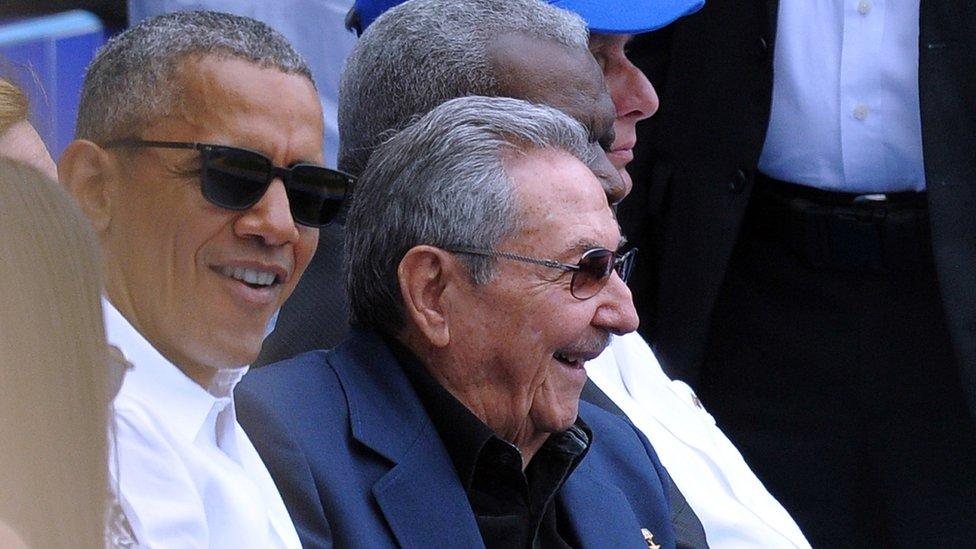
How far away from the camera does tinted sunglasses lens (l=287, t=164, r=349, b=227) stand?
246 cm

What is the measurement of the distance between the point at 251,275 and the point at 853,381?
2289 mm

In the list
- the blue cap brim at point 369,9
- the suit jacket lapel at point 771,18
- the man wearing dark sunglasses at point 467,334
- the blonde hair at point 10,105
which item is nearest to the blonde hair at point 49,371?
the blonde hair at point 10,105

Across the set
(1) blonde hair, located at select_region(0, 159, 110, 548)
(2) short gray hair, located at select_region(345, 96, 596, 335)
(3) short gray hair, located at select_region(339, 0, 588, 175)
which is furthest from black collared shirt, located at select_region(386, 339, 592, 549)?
(1) blonde hair, located at select_region(0, 159, 110, 548)

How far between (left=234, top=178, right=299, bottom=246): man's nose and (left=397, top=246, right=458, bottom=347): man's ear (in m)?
0.33

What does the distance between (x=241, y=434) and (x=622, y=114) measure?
5.07ft

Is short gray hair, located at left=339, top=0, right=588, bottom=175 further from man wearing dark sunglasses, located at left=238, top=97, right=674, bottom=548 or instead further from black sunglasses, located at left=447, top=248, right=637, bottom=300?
black sunglasses, located at left=447, top=248, right=637, bottom=300

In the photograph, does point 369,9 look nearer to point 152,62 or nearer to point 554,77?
point 554,77

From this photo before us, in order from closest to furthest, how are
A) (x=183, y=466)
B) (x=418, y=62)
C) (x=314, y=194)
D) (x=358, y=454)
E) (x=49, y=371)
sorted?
(x=49, y=371), (x=183, y=466), (x=314, y=194), (x=358, y=454), (x=418, y=62)

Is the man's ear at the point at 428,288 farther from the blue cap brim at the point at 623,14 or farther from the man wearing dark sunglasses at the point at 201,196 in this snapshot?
the blue cap brim at the point at 623,14

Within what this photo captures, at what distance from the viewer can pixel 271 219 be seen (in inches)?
95.5

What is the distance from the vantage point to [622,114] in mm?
3646

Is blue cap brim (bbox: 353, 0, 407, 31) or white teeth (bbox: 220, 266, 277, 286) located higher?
blue cap brim (bbox: 353, 0, 407, 31)

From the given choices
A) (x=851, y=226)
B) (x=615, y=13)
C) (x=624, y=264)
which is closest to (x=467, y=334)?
(x=624, y=264)

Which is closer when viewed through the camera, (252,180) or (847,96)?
(252,180)
